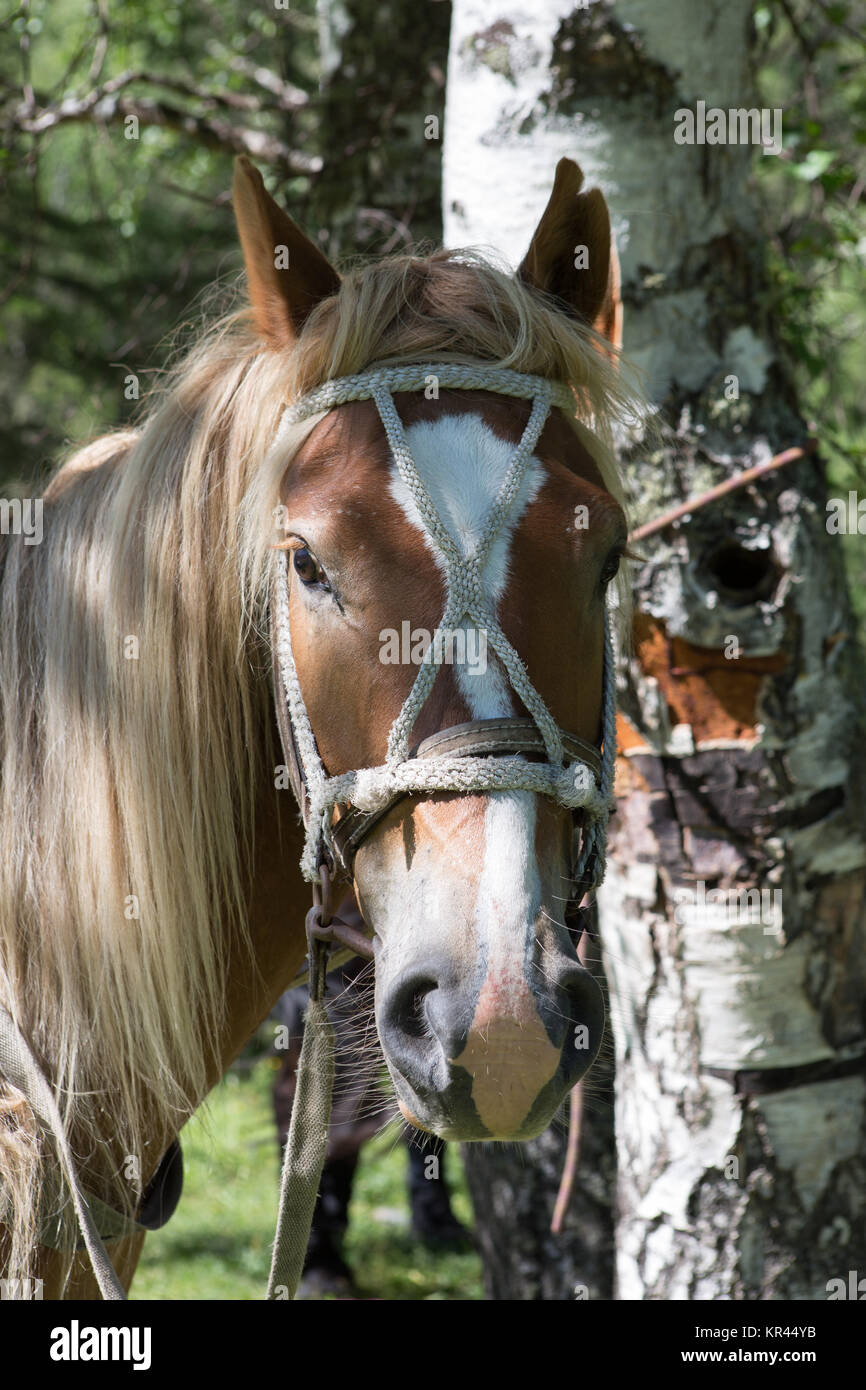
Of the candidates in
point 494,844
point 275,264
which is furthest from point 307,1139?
point 275,264

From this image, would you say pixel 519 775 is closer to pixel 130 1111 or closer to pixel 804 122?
pixel 130 1111

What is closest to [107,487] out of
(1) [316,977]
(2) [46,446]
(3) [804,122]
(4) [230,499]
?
(4) [230,499]

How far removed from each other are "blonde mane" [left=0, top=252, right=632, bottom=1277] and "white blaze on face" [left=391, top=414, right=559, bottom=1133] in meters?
0.20

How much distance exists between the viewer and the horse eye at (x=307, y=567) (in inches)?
67.1

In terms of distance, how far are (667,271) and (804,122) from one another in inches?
53.7

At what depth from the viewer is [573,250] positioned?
1999 mm

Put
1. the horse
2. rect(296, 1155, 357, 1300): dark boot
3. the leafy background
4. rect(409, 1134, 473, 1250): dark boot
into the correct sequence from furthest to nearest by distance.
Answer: rect(409, 1134, 473, 1250): dark boot < rect(296, 1155, 357, 1300): dark boot < the leafy background < the horse

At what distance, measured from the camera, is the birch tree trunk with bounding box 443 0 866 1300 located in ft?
7.92

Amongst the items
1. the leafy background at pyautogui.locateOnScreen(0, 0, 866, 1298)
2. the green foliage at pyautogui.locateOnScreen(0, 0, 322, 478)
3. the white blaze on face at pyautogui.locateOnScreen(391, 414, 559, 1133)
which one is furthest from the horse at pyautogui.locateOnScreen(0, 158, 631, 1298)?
the green foliage at pyautogui.locateOnScreen(0, 0, 322, 478)

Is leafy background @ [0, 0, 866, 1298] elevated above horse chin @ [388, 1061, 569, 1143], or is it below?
above

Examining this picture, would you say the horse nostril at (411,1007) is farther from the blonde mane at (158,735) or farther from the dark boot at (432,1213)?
the dark boot at (432,1213)

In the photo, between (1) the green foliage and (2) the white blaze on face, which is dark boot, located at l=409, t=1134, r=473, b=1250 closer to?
(1) the green foliage

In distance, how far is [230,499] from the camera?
1898 mm

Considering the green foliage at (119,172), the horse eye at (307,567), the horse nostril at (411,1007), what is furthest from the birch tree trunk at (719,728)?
the green foliage at (119,172)
